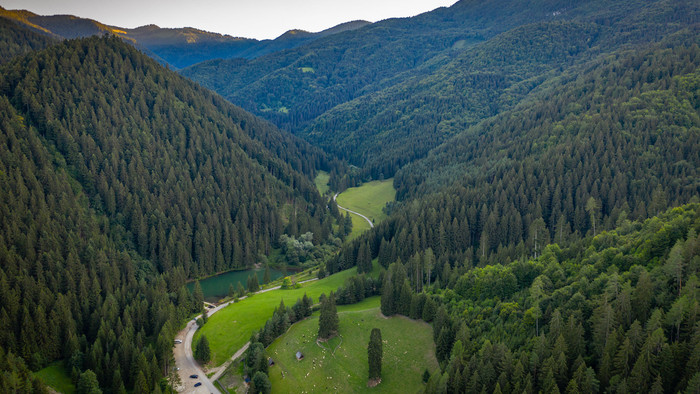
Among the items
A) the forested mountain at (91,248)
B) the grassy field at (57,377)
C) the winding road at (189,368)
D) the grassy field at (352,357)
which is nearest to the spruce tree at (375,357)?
the grassy field at (352,357)

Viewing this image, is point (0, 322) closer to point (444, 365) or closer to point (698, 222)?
point (444, 365)

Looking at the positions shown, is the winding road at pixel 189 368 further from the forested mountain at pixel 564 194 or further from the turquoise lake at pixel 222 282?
the forested mountain at pixel 564 194

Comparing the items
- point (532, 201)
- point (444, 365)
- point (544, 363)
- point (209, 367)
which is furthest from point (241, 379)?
point (532, 201)

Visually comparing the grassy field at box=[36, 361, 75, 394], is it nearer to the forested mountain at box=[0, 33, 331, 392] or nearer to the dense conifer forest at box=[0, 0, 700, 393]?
the dense conifer forest at box=[0, 0, 700, 393]

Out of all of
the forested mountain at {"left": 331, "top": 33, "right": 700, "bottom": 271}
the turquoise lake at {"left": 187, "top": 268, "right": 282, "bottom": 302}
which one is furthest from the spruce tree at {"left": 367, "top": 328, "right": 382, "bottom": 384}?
the turquoise lake at {"left": 187, "top": 268, "right": 282, "bottom": 302}

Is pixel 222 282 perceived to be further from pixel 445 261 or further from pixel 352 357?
pixel 352 357
